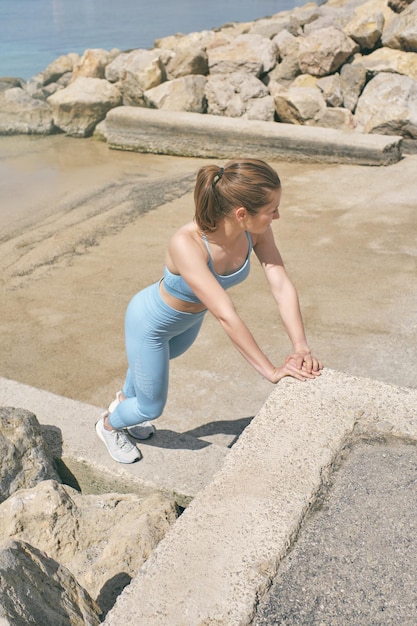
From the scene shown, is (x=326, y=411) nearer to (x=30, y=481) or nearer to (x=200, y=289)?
(x=200, y=289)

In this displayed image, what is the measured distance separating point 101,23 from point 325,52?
38088 mm

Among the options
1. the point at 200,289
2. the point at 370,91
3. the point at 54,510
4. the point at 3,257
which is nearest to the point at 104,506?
the point at 54,510

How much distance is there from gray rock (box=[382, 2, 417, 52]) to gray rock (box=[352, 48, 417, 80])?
0.37 feet

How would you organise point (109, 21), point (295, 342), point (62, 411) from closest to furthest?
point (295, 342) < point (62, 411) < point (109, 21)

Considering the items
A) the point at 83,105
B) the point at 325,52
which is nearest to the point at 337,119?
the point at 325,52

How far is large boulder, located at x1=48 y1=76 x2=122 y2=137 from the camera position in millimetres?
11266

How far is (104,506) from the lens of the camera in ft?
9.61

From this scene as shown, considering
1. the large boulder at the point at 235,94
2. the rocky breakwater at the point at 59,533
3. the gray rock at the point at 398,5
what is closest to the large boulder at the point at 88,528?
the rocky breakwater at the point at 59,533

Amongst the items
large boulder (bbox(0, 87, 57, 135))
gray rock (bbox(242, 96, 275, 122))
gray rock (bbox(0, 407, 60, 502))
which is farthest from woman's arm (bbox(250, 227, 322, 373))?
large boulder (bbox(0, 87, 57, 135))

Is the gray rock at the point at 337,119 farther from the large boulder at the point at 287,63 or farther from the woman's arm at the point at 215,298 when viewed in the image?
the woman's arm at the point at 215,298

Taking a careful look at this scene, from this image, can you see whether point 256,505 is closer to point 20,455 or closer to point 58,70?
point 20,455

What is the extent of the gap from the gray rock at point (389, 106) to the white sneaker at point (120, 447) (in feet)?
23.1

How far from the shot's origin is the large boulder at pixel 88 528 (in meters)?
2.54

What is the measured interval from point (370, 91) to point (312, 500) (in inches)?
332
